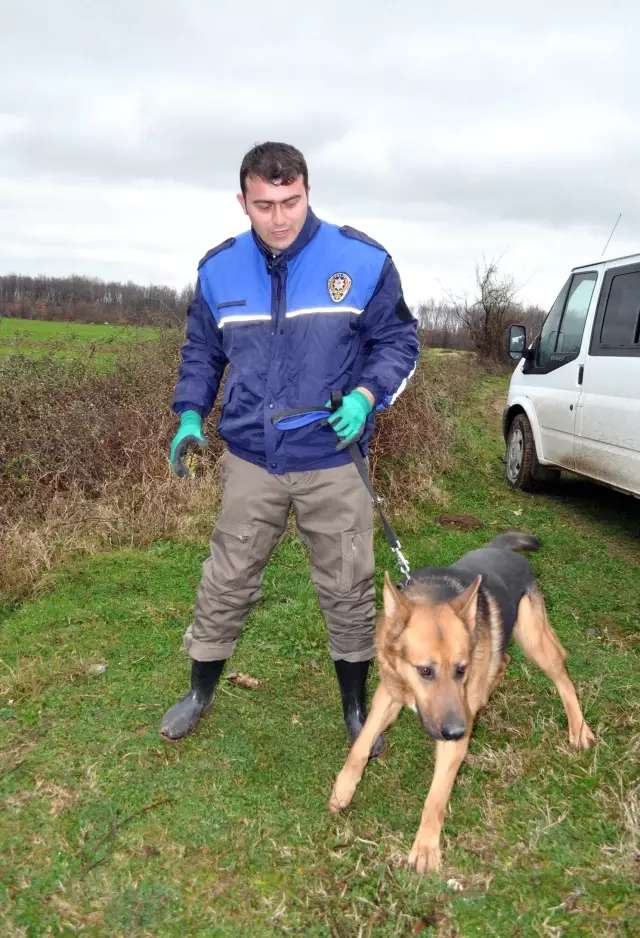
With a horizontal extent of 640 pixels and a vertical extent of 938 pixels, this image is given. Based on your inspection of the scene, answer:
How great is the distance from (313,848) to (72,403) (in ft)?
17.4

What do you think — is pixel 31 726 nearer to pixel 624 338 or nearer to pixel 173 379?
pixel 173 379

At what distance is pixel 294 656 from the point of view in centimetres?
401

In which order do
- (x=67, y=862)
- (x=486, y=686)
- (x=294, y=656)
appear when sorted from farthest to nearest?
(x=294, y=656), (x=486, y=686), (x=67, y=862)

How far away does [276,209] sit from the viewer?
2707mm

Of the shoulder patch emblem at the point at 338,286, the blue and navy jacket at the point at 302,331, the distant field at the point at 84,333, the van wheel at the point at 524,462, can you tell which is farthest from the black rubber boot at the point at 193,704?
the distant field at the point at 84,333

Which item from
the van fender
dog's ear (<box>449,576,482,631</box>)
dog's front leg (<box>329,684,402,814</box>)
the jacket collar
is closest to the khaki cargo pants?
dog's front leg (<box>329,684,402,814</box>)

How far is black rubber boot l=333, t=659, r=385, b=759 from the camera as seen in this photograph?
3119mm

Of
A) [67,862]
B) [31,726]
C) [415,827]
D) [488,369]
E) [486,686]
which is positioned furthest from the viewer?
[488,369]

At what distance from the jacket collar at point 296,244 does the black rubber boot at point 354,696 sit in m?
1.80

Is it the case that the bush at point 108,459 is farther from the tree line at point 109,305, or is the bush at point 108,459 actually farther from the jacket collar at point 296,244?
the jacket collar at point 296,244

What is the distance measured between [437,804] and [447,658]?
56 centimetres

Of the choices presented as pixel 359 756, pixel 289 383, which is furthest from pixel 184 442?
pixel 359 756

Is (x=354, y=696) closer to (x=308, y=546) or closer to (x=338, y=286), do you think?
(x=308, y=546)

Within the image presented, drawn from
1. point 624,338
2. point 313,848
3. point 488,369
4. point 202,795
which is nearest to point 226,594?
point 202,795
